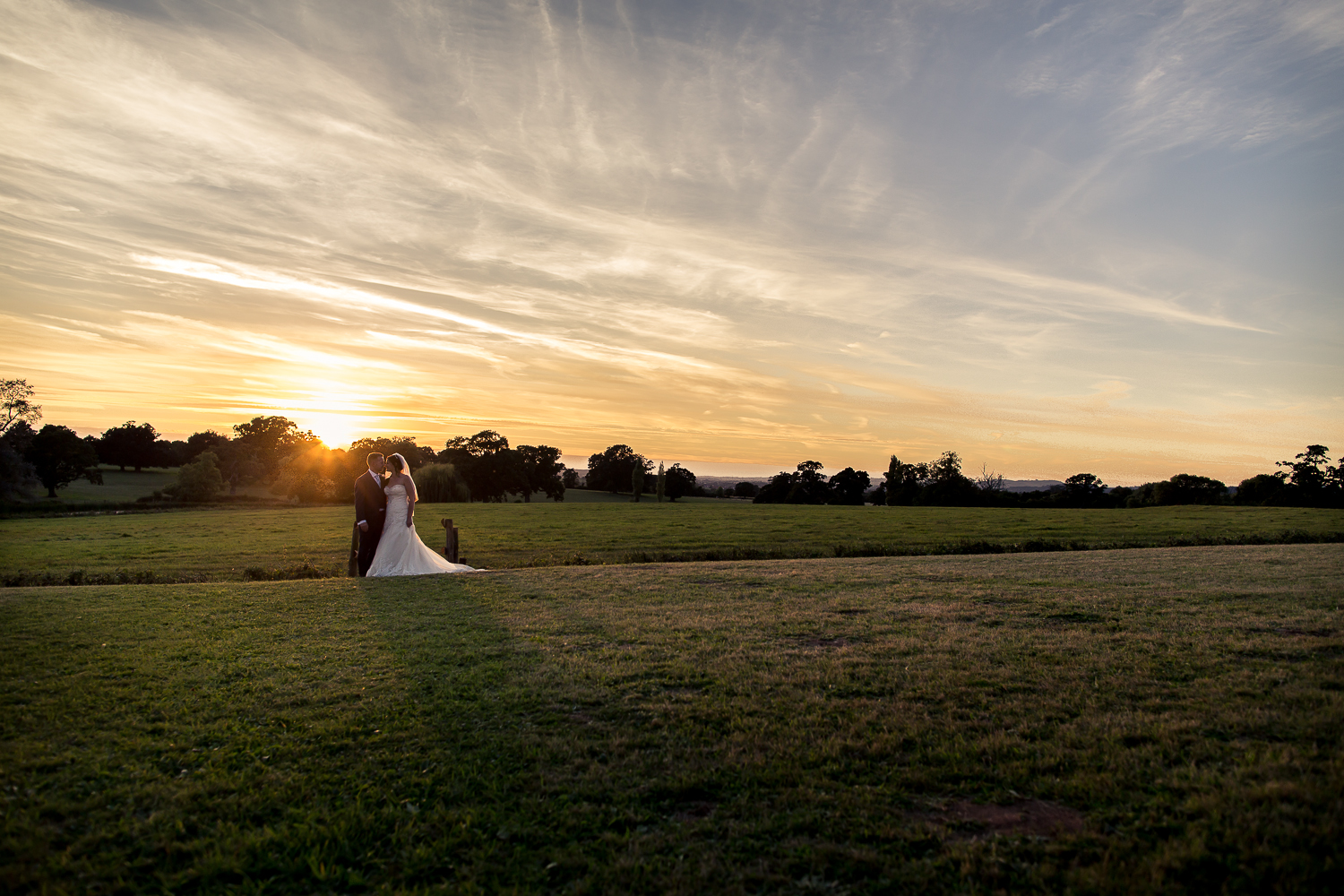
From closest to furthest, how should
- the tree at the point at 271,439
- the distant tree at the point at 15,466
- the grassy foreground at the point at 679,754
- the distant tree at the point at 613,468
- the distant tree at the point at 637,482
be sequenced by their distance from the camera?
the grassy foreground at the point at 679,754 < the distant tree at the point at 15,466 < the tree at the point at 271,439 < the distant tree at the point at 637,482 < the distant tree at the point at 613,468

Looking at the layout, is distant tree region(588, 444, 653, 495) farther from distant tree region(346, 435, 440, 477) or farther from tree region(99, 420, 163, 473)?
tree region(99, 420, 163, 473)

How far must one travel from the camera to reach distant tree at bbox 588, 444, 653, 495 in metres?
124

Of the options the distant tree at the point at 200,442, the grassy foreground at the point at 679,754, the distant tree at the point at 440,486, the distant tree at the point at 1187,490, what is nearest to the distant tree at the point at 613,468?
the distant tree at the point at 440,486

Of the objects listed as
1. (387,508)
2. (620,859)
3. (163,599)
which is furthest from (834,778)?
(387,508)

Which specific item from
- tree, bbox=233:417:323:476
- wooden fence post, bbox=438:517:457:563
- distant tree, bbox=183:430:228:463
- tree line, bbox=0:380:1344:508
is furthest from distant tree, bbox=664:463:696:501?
wooden fence post, bbox=438:517:457:563

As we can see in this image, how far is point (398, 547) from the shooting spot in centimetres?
1797

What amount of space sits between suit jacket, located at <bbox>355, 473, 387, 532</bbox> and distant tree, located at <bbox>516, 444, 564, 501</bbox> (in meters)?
79.4

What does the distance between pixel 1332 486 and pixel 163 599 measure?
8898 cm

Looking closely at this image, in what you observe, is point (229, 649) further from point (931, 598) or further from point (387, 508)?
point (931, 598)

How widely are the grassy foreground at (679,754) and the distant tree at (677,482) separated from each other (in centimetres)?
10504

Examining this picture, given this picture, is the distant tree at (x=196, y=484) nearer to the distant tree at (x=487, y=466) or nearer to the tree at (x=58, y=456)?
the tree at (x=58, y=456)

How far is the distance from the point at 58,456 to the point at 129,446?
127 ft

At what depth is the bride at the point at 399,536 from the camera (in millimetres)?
17797

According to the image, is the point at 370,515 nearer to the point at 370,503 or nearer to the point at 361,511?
the point at 361,511
